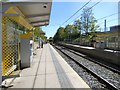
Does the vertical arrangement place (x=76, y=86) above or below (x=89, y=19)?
below

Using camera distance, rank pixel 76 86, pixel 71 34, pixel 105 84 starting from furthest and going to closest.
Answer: pixel 71 34 → pixel 105 84 → pixel 76 86

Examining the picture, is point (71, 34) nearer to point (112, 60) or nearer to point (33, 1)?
point (112, 60)

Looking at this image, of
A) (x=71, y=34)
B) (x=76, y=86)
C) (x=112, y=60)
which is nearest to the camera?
(x=76, y=86)

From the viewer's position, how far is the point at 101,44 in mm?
27422

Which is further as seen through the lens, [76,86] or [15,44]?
[15,44]

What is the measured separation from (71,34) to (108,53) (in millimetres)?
57108

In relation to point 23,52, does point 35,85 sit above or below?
below

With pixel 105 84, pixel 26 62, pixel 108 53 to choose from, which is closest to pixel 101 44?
pixel 108 53

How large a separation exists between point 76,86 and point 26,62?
5328mm

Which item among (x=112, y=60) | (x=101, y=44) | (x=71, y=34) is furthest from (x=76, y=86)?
(x=71, y=34)

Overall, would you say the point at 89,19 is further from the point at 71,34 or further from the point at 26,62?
the point at 26,62

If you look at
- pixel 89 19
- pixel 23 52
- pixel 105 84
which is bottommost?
pixel 105 84

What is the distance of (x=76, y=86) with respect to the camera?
7039mm

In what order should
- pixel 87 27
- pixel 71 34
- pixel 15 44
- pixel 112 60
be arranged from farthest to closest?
1. pixel 71 34
2. pixel 87 27
3. pixel 112 60
4. pixel 15 44
